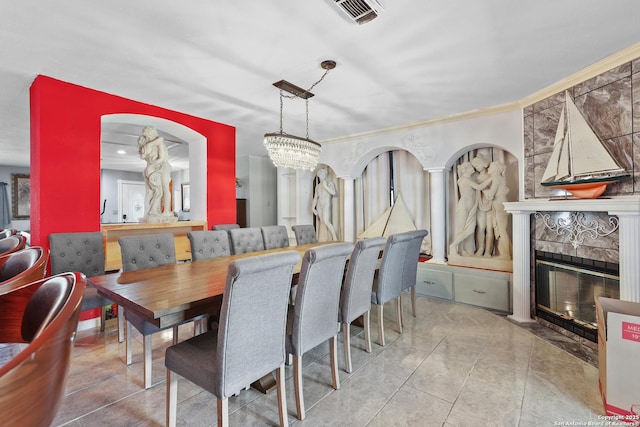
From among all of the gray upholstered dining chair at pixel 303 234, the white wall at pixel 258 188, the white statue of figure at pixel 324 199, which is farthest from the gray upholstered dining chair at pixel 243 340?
the white wall at pixel 258 188

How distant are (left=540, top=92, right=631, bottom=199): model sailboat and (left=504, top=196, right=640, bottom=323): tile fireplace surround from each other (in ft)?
0.47

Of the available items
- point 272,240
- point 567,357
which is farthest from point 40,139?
point 567,357

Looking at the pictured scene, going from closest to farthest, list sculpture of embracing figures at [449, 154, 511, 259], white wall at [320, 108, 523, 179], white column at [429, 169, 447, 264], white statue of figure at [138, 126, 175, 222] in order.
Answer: white statue of figure at [138, 126, 175, 222] → white wall at [320, 108, 523, 179] → sculpture of embracing figures at [449, 154, 511, 259] → white column at [429, 169, 447, 264]

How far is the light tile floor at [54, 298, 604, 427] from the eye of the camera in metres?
1.66

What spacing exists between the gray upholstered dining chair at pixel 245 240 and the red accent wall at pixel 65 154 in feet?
4.37

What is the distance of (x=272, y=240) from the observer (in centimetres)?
354

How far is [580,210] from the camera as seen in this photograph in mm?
2479

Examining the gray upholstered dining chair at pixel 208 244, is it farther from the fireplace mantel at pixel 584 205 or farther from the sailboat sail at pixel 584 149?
the sailboat sail at pixel 584 149

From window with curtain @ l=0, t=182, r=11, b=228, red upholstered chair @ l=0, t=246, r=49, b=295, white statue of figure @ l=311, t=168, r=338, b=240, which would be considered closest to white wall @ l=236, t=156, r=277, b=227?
white statue of figure @ l=311, t=168, r=338, b=240

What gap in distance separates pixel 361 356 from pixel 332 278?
3.18 ft

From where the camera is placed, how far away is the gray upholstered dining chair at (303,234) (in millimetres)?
3875

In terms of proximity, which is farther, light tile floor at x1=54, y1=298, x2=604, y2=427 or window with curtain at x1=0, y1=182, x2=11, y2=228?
window with curtain at x1=0, y1=182, x2=11, y2=228

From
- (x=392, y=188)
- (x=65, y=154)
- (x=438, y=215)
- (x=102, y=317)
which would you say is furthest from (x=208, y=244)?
(x=392, y=188)

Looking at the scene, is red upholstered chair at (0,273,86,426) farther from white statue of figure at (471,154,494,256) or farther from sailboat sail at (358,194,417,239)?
sailboat sail at (358,194,417,239)
